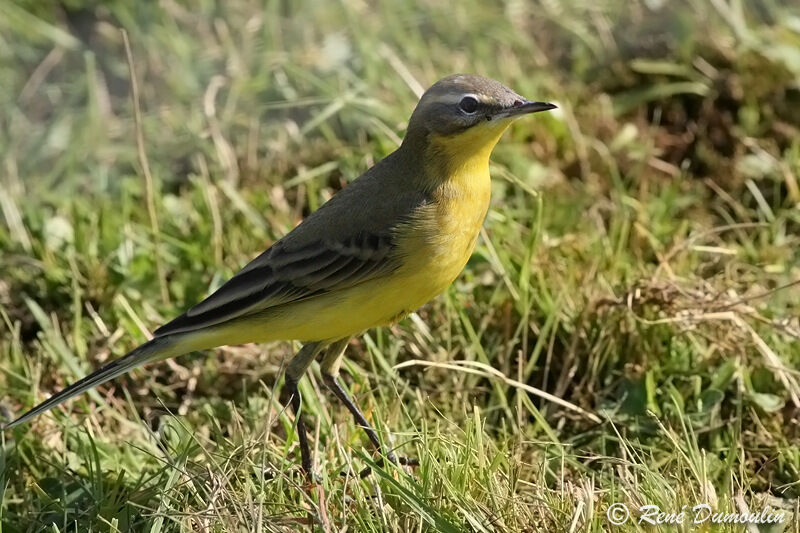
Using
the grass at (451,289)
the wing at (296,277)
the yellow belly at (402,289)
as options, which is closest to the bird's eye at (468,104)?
the yellow belly at (402,289)

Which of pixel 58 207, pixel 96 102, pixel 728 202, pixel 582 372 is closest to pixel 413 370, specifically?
pixel 582 372

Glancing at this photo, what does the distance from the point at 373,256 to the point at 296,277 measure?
1.13ft

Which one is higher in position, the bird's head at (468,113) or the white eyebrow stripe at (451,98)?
the white eyebrow stripe at (451,98)

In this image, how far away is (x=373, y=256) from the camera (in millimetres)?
4324

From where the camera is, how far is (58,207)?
6.43 meters

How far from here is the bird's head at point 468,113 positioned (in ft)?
14.2

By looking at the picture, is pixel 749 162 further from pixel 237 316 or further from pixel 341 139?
pixel 237 316

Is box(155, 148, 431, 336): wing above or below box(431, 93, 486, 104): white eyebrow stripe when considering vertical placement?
below

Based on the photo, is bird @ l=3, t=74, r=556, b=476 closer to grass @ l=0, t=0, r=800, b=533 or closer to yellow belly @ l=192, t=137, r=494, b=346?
yellow belly @ l=192, t=137, r=494, b=346

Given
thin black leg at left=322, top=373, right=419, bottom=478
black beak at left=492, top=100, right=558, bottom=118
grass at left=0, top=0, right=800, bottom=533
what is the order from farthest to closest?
1. black beak at left=492, top=100, right=558, bottom=118
2. thin black leg at left=322, top=373, right=419, bottom=478
3. grass at left=0, top=0, right=800, bottom=533

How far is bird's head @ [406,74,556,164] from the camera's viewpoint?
171 inches

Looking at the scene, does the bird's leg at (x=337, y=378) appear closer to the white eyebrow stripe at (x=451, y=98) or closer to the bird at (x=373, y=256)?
the bird at (x=373, y=256)

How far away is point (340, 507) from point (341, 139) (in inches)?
129

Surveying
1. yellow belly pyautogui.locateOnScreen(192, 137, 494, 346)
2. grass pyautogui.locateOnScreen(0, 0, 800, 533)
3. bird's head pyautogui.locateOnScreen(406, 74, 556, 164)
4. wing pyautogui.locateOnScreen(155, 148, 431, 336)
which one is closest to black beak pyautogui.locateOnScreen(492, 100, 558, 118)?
bird's head pyautogui.locateOnScreen(406, 74, 556, 164)
